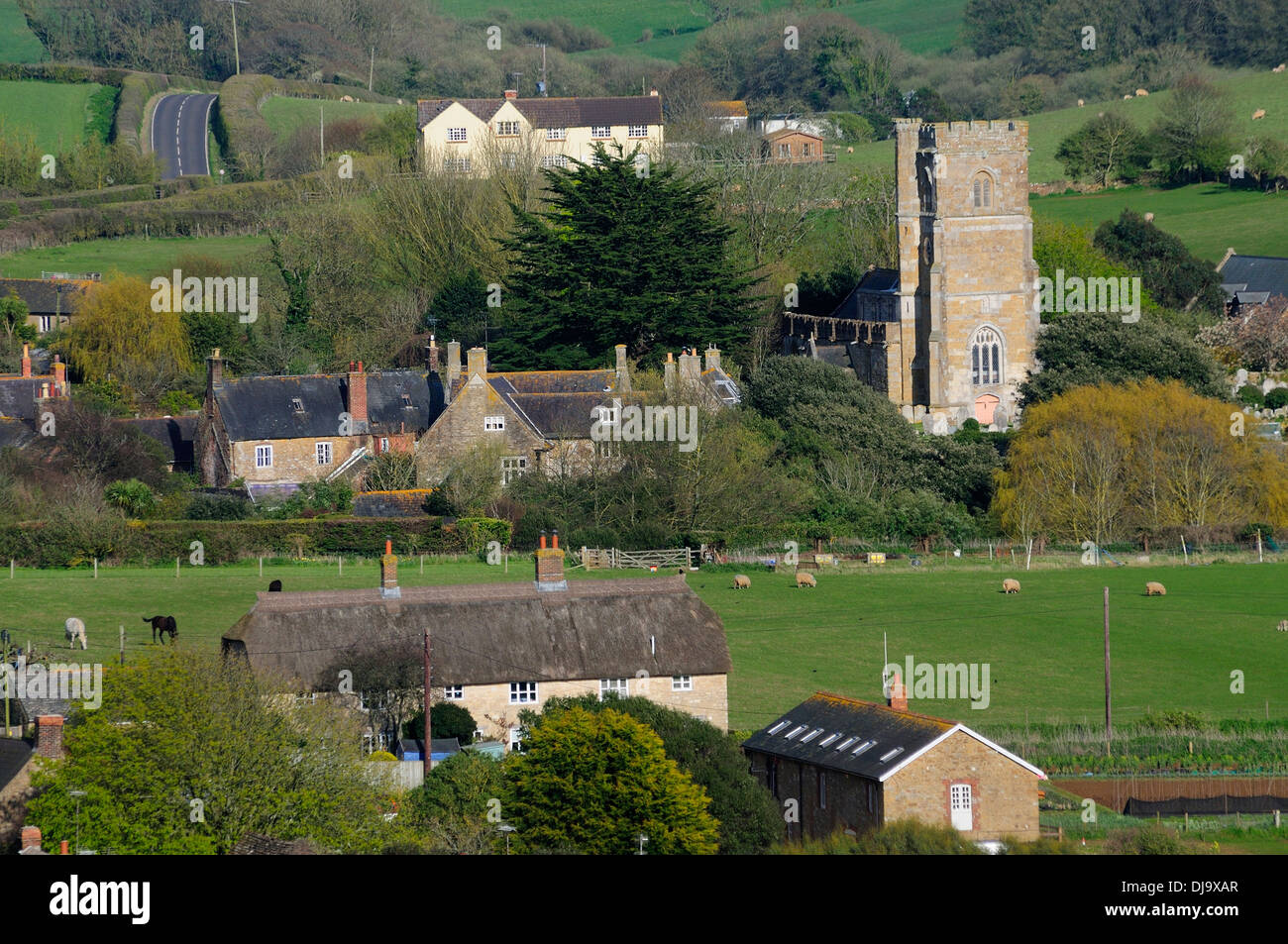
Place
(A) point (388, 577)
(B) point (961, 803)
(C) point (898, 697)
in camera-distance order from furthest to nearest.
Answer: (A) point (388, 577) → (C) point (898, 697) → (B) point (961, 803)

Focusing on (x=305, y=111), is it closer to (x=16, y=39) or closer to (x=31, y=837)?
(x=16, y=39)

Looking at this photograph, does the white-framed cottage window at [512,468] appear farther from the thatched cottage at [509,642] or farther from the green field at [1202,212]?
the green field at [1202,212]

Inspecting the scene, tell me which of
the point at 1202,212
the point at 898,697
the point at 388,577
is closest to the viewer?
the point at 898,697

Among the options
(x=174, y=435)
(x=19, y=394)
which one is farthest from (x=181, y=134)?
(x=174, y=435)

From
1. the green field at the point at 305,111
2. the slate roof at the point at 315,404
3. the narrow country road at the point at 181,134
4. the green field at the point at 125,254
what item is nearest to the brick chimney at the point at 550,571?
the slate roof at the point at 315,404

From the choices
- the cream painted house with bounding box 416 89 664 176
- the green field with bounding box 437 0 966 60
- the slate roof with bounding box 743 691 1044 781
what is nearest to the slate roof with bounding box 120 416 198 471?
the cream painted house with bounding box 416 89 664 176

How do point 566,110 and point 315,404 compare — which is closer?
point 315,404

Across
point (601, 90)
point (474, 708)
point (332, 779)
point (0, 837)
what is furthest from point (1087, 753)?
point (601, 90)
